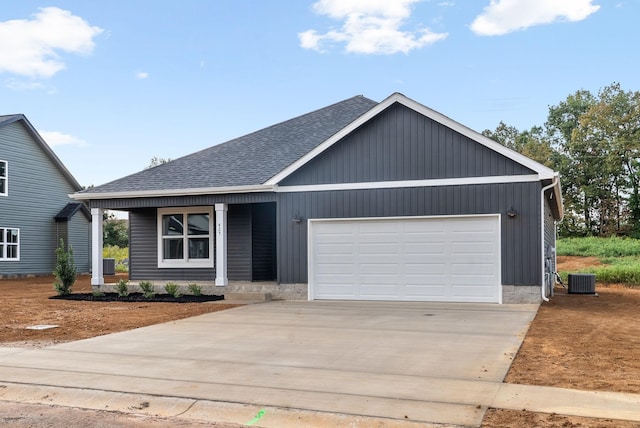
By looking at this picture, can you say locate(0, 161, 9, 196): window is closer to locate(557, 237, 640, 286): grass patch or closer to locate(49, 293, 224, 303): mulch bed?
locate(49, 293, 224, 303): mulch bed

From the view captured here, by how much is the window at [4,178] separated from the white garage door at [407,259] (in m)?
16.5

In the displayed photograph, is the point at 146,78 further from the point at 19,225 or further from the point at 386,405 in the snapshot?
the point at 386,405

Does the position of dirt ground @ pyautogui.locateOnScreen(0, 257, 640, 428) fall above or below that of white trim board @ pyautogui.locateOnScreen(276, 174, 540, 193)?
below

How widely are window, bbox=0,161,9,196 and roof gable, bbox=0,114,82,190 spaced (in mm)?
1699

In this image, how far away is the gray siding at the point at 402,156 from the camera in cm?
1420

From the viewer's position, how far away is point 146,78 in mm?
26719

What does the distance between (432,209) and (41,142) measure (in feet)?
66.3

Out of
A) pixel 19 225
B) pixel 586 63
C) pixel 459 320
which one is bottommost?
pixel 459 320

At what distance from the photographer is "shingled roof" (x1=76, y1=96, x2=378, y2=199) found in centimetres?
1717

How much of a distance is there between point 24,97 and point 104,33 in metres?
10.6

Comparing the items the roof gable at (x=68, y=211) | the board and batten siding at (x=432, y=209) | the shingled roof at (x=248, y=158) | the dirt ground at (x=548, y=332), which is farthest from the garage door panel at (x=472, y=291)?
the roof gable at (x=68, y=211)

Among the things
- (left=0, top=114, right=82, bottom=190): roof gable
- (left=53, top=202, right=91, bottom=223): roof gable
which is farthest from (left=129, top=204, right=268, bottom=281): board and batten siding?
(left=53, top=202, right=91, bottom=223): roof gable

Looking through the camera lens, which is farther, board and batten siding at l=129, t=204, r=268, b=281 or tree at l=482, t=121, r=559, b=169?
tree at l=482, t=121, r=559, b=169

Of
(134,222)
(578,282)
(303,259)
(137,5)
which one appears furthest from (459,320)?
(137,5)
